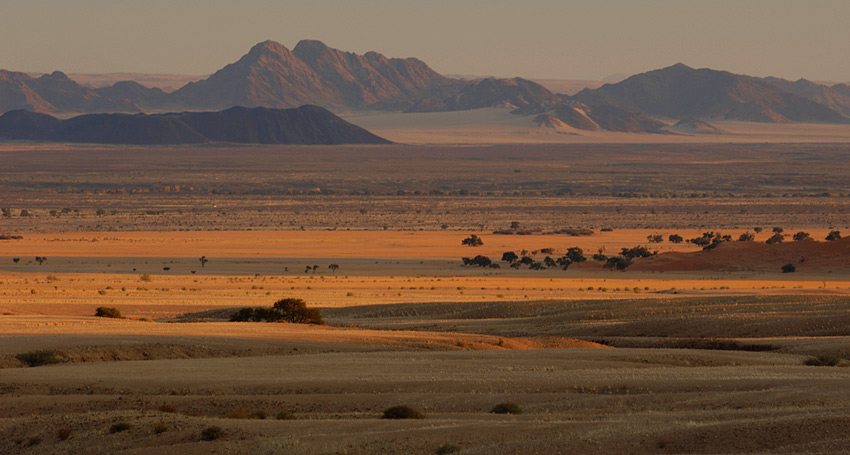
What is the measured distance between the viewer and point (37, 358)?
19953 mm

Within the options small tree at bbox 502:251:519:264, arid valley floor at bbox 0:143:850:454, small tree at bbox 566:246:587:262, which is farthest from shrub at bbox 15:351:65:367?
small tree at bbox 566:246:587:262

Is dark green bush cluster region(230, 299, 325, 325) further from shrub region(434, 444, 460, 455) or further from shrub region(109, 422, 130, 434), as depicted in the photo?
shrub region(434, 444, 460, 455)

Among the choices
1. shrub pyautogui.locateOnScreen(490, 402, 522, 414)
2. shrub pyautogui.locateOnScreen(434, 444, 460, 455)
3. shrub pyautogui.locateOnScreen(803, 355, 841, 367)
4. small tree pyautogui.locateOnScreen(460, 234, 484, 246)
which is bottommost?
small tree pyautogui.locateOnScreen(460, 234, 484, 246)

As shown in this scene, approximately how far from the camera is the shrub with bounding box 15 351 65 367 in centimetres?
1986

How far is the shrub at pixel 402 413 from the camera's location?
1461 cm

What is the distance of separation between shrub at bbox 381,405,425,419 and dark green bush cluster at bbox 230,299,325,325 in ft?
46.6

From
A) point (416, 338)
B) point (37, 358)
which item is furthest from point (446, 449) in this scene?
point (416, 338)

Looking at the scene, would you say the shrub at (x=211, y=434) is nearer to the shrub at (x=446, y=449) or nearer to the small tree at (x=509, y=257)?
the shrub at (x=446, y=449)

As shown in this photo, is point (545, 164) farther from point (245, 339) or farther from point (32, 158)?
point (245, 339)

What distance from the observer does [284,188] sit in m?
130

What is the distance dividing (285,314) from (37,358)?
9.61 m

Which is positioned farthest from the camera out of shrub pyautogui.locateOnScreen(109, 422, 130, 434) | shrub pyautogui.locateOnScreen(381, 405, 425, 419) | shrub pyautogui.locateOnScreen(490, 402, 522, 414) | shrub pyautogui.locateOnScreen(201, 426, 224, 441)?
shrub pyautogui.locateOnScreen(490, 402, 522, 414)

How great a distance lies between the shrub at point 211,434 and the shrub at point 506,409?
365cm

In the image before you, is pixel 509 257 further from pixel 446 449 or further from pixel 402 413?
pixel 446 449
